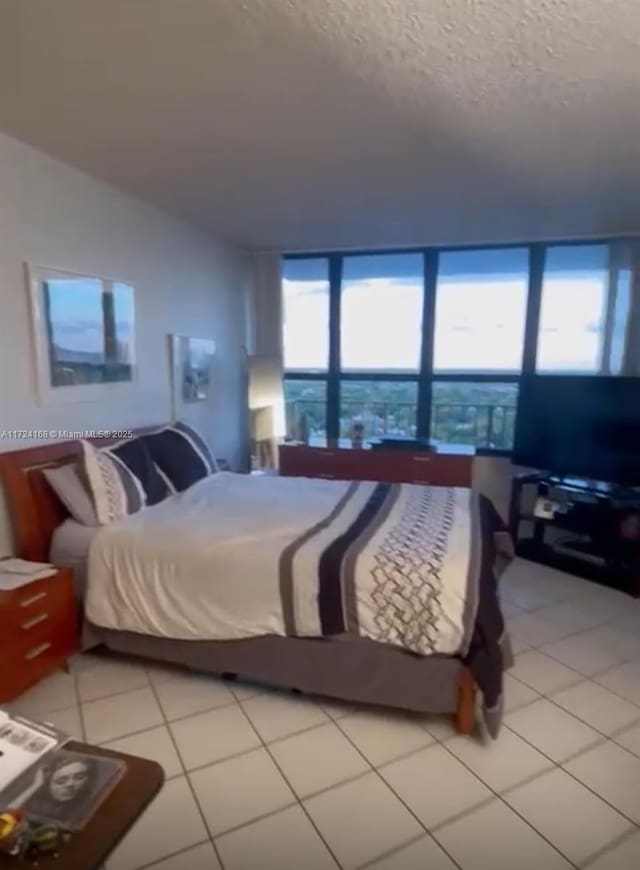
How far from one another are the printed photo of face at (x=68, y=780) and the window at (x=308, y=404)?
3792 mm

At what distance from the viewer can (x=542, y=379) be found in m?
3.65

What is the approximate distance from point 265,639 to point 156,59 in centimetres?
207

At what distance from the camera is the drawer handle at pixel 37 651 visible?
2018mm

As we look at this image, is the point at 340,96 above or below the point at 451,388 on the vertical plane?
above

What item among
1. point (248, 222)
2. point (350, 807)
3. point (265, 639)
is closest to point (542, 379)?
point (248, 222)

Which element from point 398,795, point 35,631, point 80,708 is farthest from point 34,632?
point 398,795

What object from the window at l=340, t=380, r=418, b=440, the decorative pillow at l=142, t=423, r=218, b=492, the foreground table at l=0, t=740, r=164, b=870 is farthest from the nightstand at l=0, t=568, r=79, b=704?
the window at l=340, t=380, r=418, b=440

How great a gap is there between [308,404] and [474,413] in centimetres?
149

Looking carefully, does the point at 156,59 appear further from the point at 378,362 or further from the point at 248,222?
the point at 378,362

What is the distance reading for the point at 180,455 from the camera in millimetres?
3156

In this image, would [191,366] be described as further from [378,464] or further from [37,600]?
[37,600]

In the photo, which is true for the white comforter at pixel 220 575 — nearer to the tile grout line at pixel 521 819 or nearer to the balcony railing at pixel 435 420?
the tile grout line at pixel 521 819

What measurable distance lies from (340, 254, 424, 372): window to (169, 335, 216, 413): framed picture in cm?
126

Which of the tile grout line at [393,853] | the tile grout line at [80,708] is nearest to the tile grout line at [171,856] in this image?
the tile grout line at [393,853]
